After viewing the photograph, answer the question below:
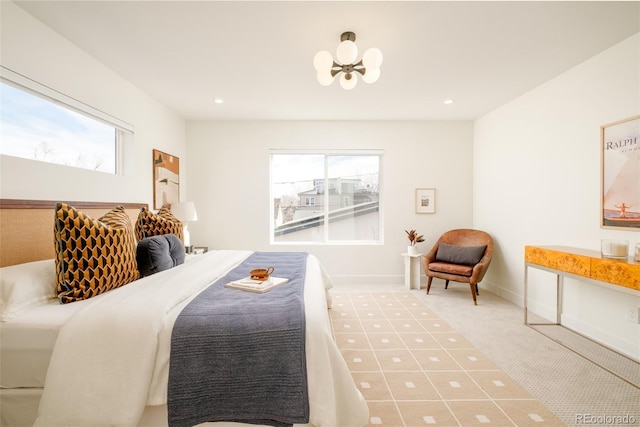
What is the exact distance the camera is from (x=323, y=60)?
6.79 feet

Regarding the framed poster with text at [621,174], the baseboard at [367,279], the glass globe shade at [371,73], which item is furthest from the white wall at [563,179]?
the glass globe shade at [371,73]

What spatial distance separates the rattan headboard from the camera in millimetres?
1856

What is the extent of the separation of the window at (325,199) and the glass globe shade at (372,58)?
2716mm

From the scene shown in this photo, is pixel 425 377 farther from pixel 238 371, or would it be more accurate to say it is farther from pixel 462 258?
pixel 462 258

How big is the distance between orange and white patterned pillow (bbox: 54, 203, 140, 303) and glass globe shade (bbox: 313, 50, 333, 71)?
5.95 feet

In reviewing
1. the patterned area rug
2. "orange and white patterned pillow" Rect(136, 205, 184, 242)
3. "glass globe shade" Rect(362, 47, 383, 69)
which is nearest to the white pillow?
"orange and white patterned pillow" Rect(136, 205, 184, 242)

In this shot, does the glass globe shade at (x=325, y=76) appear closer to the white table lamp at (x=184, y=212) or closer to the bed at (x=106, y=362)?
the bed at (x=106, y=362)

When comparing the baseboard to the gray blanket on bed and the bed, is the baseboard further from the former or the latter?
the gray blanket on bed

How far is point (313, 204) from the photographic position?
4859 millimetres

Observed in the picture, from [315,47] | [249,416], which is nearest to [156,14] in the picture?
[315,47]

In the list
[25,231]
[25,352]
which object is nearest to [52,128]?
[25,231]

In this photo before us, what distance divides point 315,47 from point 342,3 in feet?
1.87

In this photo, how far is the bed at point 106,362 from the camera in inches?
48.6

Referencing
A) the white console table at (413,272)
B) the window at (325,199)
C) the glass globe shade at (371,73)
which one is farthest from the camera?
the window at (325,199)
